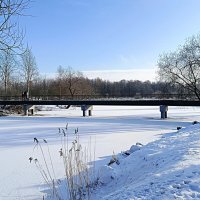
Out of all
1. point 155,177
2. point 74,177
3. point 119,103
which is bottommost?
point 74,177

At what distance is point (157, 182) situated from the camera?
14.2 ft

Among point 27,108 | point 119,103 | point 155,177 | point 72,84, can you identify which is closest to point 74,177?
point 155,177

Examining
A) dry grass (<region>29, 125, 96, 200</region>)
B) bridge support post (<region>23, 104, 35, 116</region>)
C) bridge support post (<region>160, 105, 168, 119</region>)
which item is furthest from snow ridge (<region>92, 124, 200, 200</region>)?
bridge support post (<region>23, 104, 35, 116</region>)

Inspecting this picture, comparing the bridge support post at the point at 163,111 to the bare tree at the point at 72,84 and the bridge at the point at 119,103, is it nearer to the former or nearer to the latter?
the bridge at the point at 119,103

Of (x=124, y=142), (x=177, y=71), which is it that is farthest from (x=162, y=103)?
(x=124, y=142)

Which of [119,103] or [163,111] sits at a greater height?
[119,103]

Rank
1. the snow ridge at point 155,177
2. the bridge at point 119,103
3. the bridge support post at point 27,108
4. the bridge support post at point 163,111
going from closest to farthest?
the snow ridge at point 155,177, the bridge support post at point 163,111, the bridge at point 119,103, the bridge support post at point 27,108

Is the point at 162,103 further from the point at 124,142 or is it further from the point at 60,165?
the point at 60,165

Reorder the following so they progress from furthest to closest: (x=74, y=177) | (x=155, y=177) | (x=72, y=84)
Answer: (x=72, y=84)
(x=74, y=177)
(x=155, y=177)

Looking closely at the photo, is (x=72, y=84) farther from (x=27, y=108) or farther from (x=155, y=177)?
(x=155, y=177)

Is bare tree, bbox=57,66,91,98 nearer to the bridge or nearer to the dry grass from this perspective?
the bridge

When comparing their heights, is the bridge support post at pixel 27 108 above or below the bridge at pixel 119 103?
below

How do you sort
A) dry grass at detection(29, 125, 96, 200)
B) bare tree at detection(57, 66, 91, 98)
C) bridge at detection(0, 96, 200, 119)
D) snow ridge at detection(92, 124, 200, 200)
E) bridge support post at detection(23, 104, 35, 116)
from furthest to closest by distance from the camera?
1. bare tree at detection(57, 66, 91, 98)
2. bridge support post at detection(23, 104, 35, 116)
3. bridge at detection(0, 96, 200, 119)
4. dry grass at detection(29, 125, 96, 200)
5. snow ridge at detection(92, 124, 200, 200)

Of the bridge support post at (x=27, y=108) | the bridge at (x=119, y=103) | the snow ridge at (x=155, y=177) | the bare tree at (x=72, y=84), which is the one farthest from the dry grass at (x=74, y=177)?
the bare tree at (x=72, y=84)
